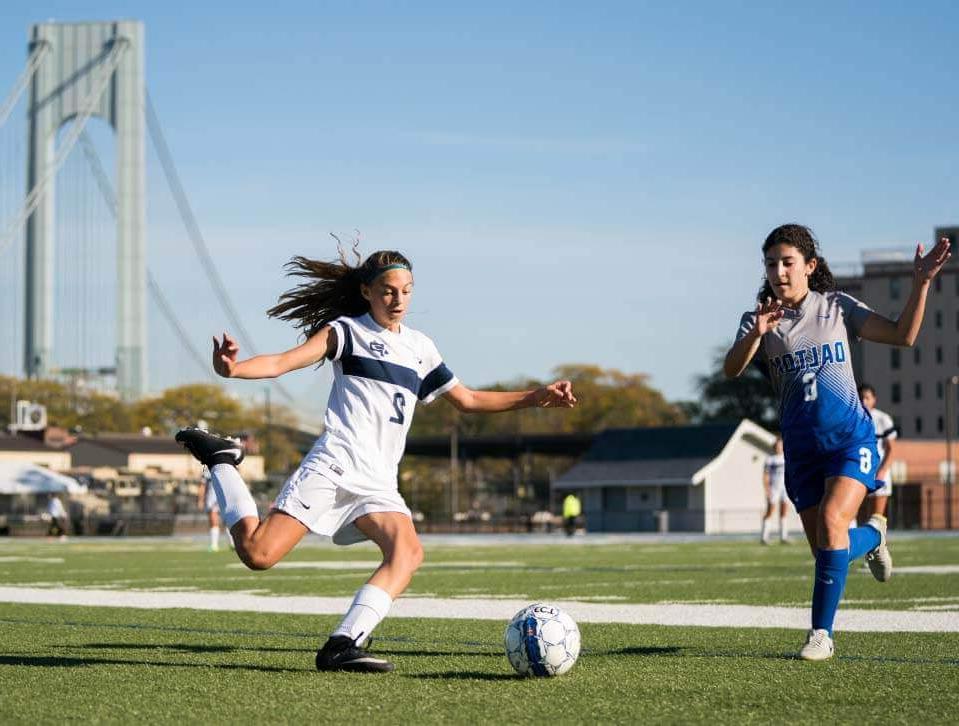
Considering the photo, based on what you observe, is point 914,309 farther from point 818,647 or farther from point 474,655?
point 474,655

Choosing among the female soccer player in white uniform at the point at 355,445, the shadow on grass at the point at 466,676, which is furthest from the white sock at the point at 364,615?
the shadow on grass at the point at 466,676

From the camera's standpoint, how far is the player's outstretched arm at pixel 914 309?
7426mm

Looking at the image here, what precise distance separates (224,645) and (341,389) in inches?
80.9

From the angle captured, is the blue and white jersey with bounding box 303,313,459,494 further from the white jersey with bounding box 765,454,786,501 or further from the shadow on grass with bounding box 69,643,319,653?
the white jersey with bounding box 765,454,786,501

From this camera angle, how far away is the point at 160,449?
87.4 metres

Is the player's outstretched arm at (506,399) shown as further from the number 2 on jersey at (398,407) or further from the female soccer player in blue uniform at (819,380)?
the female soccer player in blue uniform at (819,380)

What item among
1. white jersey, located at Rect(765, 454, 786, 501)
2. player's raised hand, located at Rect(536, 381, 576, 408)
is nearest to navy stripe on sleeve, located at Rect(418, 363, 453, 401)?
player's raised hand, located at Rect(536, 381, 576, 408)

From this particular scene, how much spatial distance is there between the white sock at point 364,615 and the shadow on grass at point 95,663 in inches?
14.1

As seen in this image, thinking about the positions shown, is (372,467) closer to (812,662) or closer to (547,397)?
(547,397)

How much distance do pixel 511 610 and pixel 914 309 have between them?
4.85 m

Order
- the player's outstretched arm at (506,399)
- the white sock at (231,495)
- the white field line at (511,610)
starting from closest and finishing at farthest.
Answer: the white sock at (231,495) < the player's outstretched arm at (506,399) < the white field line at (511,610)

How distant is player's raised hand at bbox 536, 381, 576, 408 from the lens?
7672 mm

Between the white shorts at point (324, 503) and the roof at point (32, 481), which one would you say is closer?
the white shorts at point (324, 503)

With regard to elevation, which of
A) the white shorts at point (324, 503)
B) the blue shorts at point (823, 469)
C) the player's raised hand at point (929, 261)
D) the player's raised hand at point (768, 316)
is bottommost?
the white shorts at point (324, 503)
